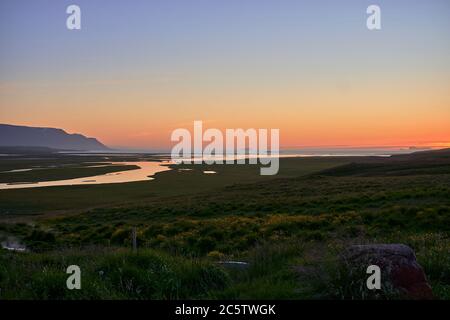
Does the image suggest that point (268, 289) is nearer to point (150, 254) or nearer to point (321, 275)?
point (321, 275)

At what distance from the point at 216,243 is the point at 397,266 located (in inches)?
419

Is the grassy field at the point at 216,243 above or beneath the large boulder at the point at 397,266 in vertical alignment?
beneath

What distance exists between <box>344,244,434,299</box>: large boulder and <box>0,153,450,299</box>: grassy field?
0.40m

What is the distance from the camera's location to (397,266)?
590 cm

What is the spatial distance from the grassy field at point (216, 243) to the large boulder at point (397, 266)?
15.8 inches

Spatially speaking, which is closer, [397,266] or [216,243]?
[397,266]

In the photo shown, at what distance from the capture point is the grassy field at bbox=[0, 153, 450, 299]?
6113mm

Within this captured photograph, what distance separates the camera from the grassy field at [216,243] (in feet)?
20.1

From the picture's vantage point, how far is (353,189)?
35.2 meters

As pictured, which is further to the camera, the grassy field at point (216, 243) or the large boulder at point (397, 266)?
the grassy field at point (216, 243)

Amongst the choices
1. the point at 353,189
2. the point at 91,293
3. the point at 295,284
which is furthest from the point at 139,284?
the point at 353,189

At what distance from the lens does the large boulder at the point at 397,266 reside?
5707mm
